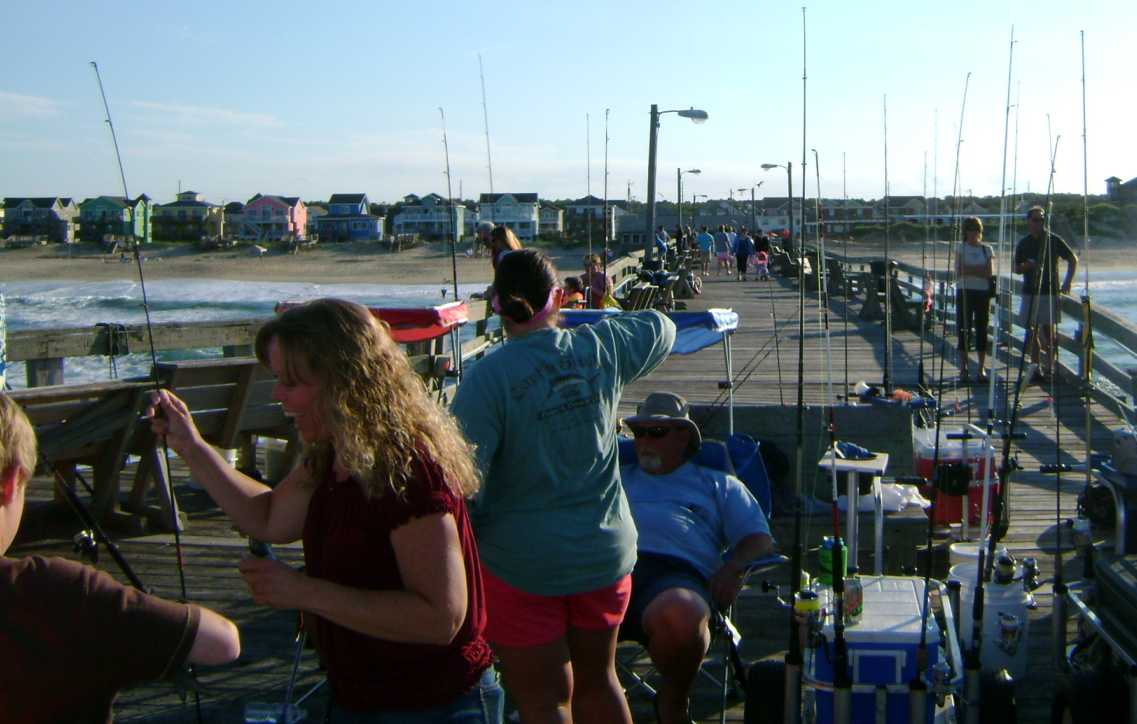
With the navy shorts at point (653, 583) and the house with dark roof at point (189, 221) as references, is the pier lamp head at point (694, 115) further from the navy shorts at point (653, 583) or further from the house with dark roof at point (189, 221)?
the house with dark roof at point (189, 221)

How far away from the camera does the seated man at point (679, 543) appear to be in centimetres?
318

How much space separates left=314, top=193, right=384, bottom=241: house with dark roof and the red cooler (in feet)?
312

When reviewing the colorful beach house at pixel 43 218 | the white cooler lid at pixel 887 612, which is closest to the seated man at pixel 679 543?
the white cooler lid at pixel 887 612

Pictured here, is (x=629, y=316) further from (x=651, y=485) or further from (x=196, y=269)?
(x=196, y=269)

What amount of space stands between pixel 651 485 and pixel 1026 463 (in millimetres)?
4376

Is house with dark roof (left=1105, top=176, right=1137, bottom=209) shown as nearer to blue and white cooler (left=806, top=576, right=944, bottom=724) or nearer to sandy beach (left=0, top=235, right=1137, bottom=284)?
blue and white cooler (left=806, top=576, right=944, bottom=724)

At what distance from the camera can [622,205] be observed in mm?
109625

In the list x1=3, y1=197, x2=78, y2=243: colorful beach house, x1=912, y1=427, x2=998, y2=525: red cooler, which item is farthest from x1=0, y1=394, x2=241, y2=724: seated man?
x1=3, y1=197, x2=78, y2=243: colorful beach house

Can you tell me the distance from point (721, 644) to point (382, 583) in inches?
105

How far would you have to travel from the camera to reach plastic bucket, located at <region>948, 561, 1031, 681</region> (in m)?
3.65

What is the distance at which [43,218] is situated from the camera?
269ft

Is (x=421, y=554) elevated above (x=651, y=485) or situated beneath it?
elevated above

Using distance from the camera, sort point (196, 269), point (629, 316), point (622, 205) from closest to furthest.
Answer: point (629, 316)
point (196, 269)
point (622, 205)

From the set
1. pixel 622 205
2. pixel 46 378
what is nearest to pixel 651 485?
pixel 46 378
